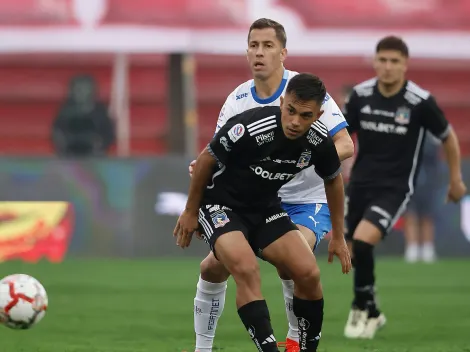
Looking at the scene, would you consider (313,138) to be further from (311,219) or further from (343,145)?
(311,219)

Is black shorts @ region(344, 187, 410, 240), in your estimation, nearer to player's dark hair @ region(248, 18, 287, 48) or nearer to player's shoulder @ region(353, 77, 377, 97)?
player's shoulder @ region(353, 77, 377, 97)

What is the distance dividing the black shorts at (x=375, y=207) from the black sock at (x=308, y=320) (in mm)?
2557

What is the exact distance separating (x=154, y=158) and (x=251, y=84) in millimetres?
9178

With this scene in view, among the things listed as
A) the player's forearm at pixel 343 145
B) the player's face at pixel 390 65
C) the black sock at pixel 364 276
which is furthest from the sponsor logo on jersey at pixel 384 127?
the player's forearm at pixel 343 145

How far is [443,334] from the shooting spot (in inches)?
408

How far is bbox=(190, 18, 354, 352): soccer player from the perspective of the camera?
27.5 feet

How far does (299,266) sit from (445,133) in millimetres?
3348

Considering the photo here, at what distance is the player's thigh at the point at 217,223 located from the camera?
7762mm

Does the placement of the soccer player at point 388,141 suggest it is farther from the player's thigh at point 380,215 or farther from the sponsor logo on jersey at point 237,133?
the sponsor logo on jersey at point 237,133

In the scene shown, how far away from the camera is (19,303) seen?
7910 millimetres

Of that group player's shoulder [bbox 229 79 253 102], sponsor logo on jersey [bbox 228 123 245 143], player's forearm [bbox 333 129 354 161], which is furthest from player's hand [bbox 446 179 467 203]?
sponsor logo on jersey [bbox 228 123 245 143]

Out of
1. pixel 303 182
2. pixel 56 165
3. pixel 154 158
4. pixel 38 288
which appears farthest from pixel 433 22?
pixel 38 288

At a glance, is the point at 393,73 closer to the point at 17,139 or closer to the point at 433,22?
the point at 433,22

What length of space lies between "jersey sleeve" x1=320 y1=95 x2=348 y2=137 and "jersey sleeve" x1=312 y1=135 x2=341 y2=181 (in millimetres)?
731
